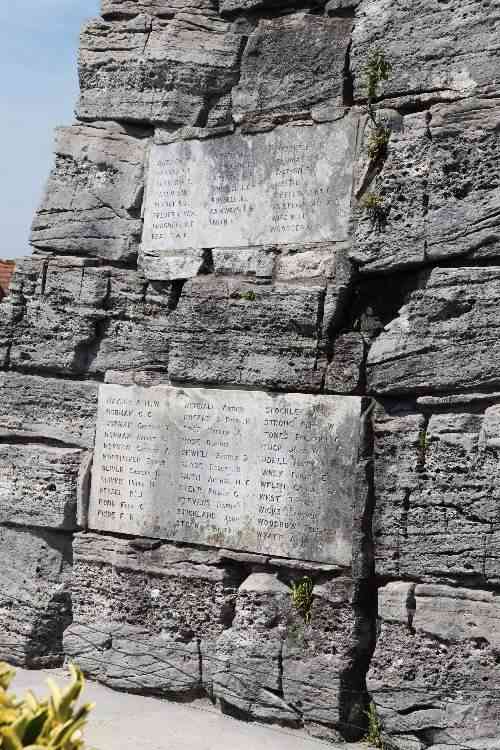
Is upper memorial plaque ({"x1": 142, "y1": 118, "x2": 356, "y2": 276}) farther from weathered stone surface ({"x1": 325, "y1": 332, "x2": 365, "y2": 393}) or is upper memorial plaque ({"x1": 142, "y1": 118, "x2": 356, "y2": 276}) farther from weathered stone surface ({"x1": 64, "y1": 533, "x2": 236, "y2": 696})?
weathered stone surface ({"x1": 64, "y1": 533, "x2": 236, "y2": 696})

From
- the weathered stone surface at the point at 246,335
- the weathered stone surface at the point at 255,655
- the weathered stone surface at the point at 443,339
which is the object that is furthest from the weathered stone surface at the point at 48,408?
the weathered stone surface at the point at 443,339

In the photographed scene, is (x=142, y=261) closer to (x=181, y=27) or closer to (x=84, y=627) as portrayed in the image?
(x=181, y=27)

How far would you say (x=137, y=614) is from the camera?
6090 millimetres

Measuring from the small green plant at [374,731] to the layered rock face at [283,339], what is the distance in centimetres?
5

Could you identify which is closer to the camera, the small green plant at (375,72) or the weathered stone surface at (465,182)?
the weathered stone surface at (465,182)

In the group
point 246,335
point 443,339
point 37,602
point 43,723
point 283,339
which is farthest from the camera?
point 37,602

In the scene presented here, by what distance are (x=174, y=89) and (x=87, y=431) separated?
2.14m

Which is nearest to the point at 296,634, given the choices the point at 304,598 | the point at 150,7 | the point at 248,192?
the point at 304,598

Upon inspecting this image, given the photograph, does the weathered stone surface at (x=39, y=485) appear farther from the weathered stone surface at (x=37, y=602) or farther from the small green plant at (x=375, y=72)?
the small green plant at (x=375, y=72)

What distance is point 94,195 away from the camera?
672 cm

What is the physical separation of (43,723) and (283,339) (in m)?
3.09

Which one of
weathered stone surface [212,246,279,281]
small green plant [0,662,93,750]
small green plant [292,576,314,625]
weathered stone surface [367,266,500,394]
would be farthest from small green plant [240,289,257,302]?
small green plant [0,662,93,750]

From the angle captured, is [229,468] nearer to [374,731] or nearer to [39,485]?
[39,485]

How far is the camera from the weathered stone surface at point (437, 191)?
5.12 meters
